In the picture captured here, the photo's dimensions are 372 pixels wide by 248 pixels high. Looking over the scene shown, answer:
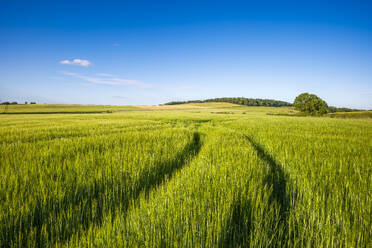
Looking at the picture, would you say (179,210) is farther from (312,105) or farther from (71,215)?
(312,105)

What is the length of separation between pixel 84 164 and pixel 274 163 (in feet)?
12.9

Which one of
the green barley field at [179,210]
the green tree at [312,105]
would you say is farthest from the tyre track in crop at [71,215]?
the green tree at [312,105]

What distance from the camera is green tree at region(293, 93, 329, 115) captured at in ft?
170

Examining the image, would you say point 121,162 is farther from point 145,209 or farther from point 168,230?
point 168,230

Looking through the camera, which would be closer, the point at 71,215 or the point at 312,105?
the point at 71,215

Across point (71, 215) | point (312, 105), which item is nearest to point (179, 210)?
point (71, 215)

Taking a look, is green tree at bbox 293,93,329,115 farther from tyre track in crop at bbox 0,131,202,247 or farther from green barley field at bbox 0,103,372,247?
tyre track in crop at bbox 0,131,202,247

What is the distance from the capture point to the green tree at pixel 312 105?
51722 mm

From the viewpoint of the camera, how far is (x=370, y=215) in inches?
58.2

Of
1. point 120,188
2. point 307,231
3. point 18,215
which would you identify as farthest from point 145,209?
point 307,231

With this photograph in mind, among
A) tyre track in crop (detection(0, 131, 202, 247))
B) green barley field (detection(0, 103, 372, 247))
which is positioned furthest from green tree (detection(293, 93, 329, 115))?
tyre track in crop (detection(0, 131, 202, 247))

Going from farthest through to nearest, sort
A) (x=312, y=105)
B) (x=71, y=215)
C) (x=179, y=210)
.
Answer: (x=312, y=105) < (x=71, y=215) < (x=179, y=210)

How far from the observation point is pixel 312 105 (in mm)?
52594

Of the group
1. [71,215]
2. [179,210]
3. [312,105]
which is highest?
[312,105]
